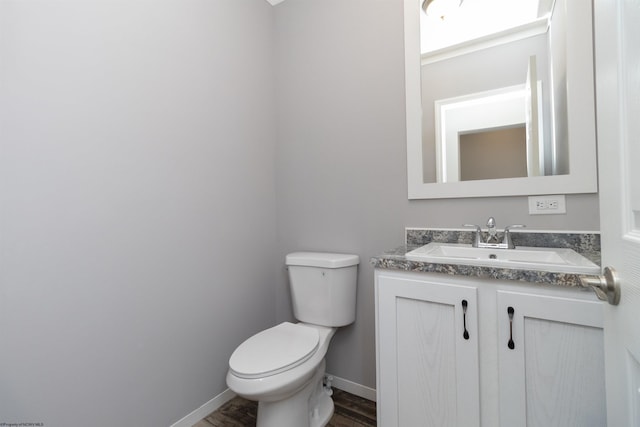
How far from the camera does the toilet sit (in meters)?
1.11

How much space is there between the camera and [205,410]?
4.84ft

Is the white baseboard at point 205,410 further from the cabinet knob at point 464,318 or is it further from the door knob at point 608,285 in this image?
the door knob at point 608,285

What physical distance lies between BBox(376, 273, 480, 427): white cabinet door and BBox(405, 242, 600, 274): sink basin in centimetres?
9

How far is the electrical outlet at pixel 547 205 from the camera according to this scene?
3.87ft

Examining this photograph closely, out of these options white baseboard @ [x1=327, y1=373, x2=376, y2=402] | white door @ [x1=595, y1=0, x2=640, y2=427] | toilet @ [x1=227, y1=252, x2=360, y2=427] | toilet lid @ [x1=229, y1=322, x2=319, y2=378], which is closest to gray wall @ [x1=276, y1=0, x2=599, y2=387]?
white baseboard @ [x1=327, y1=373, x2=376, y2=402]

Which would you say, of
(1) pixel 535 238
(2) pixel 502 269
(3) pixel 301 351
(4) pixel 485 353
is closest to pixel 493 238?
(1) pixel 535 238

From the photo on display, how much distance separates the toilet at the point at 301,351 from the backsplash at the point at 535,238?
0.37m

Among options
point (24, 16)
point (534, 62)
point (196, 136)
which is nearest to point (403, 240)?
point (534, 62)

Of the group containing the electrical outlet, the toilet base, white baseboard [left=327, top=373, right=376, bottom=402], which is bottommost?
white baseboard [left=327, top=373, right=376, bottom=402]

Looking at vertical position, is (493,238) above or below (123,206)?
below

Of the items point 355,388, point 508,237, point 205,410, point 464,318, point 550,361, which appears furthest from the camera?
point 355,388

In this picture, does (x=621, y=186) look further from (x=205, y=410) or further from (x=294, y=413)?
(x=205, y=410)

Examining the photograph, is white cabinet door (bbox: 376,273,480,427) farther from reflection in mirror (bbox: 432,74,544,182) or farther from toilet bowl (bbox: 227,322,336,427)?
reflection in mirror (bbox: 432,74,544,182)

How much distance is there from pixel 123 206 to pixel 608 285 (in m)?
1.51
